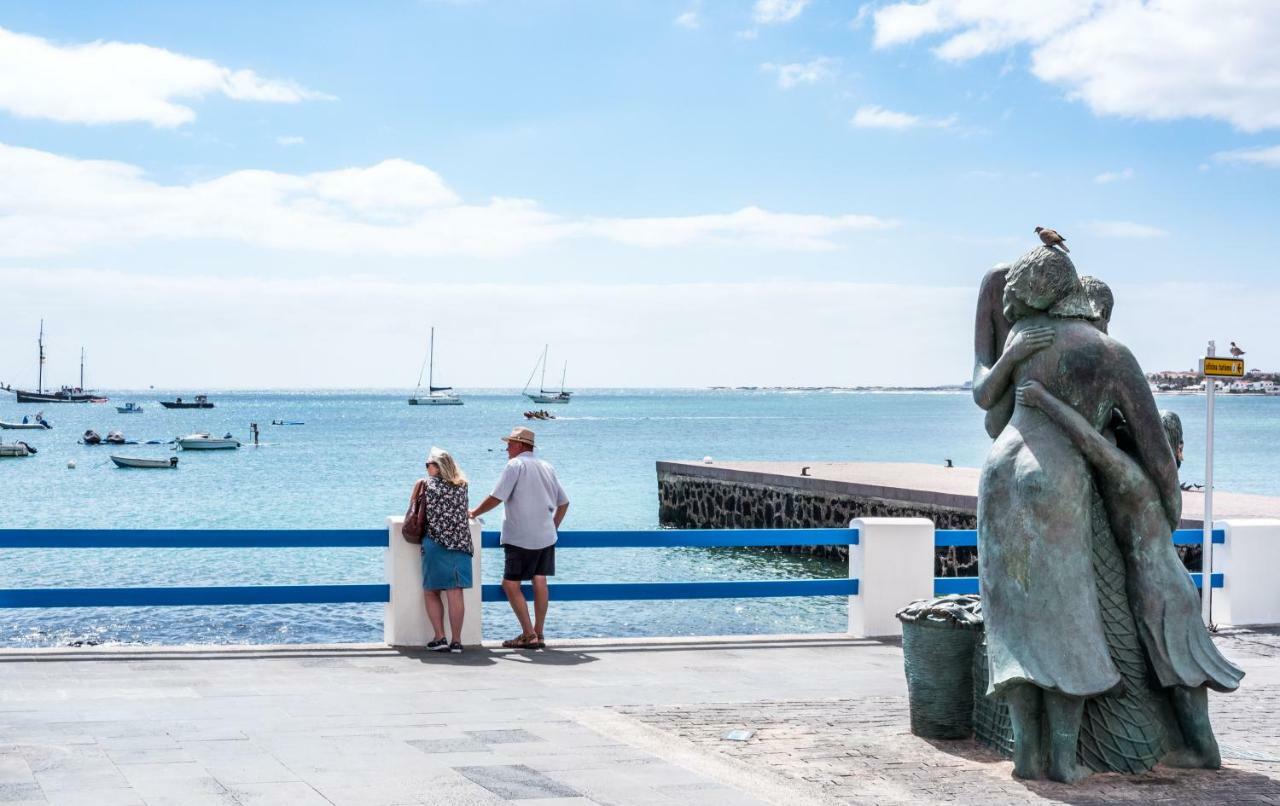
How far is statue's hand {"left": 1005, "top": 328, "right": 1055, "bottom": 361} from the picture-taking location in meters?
6.95

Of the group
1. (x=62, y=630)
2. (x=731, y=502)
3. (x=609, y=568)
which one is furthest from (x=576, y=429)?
(x=62, y=630)

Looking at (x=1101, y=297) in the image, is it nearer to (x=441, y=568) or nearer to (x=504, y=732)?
(x=504, y=732)

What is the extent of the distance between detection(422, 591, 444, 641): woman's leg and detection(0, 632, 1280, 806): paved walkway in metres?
0.25

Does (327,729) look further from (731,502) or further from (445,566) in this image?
(731,502)

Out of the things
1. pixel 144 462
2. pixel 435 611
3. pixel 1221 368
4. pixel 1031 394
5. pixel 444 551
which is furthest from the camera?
pixel 144 462

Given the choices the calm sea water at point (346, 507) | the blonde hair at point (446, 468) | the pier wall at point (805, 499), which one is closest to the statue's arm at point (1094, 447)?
the blonde hair at point (446, 468)

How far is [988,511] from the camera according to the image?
6.94 metres

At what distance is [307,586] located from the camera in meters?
10.1

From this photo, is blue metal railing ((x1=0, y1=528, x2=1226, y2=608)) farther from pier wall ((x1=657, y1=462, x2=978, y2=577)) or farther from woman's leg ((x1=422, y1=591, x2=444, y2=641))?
pier wall ((x1=657, y1=462, x2=978, y2=577))

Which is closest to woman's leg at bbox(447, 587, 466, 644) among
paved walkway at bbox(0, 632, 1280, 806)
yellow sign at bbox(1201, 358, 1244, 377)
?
paved walkway at bbox(0, 632, 1280, 806)

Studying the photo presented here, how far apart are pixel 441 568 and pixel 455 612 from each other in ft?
1.18

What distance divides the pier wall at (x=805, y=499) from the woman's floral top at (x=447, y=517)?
17309mm

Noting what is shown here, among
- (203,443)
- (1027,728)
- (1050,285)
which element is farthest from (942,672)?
(203,443)

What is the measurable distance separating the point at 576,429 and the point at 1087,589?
432 ft
